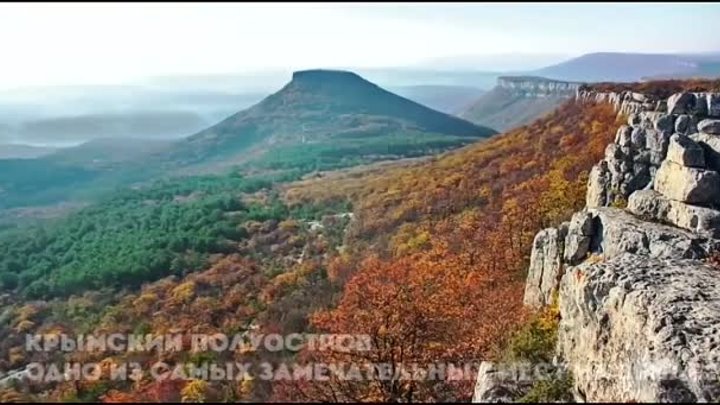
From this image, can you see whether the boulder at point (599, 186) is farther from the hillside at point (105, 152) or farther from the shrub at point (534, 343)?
the hillside at point (105, 152)

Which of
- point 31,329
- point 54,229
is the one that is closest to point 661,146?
point 31,329

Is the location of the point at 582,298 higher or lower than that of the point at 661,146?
lower

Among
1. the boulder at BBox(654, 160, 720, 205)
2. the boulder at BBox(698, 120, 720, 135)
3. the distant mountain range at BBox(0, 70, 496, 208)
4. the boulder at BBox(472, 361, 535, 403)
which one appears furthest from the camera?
the distant mountain range at BBox(0, 70, 496, 208)

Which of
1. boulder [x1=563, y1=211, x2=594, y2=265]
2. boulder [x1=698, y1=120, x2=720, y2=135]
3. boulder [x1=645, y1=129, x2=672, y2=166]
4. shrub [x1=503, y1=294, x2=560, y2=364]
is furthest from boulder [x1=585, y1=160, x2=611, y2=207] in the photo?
shrub [x1=503, y1=294, x2=560, y2=364]

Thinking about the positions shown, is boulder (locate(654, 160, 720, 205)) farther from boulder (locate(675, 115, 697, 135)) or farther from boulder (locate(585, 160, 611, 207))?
boulder (locate(675, 115, 697, 135))

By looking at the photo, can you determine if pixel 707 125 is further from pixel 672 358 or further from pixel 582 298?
pixel 672 358

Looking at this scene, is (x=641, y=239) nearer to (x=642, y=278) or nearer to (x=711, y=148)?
(x=642, y=278)
